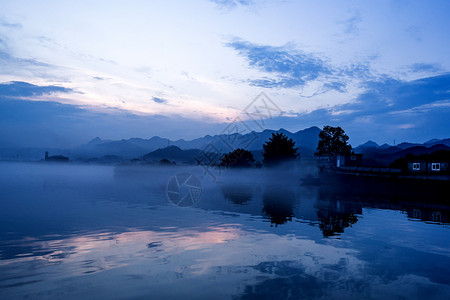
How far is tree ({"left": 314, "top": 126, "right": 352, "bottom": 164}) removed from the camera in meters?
104

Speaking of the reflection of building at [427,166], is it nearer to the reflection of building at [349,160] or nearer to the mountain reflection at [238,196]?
the reflection of building at [349,160]

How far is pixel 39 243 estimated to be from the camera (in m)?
17.9

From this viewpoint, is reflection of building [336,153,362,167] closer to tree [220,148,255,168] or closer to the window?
the window

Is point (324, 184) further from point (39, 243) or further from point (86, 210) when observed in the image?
point (39, 243)

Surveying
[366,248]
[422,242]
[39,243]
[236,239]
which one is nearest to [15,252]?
[39,243]

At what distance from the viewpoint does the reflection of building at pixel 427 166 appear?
2544 inches

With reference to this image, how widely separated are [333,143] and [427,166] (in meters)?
37.5

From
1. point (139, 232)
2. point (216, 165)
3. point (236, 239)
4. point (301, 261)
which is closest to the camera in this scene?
point (301, 261)

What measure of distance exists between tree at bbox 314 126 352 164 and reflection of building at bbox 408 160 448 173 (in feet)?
99.7

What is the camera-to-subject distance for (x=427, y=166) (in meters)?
68.7

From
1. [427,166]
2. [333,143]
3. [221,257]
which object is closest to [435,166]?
[427,166]

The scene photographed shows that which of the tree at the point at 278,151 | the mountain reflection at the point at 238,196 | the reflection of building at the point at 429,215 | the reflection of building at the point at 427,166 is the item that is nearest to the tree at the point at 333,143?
the tree at the point at 278,151

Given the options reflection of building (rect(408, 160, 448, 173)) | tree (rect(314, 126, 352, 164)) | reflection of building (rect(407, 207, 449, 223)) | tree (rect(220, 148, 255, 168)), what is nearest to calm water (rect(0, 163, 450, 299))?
reflection of building (rect(407, 207, 449, 223))

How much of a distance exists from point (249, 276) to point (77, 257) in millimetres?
8305
